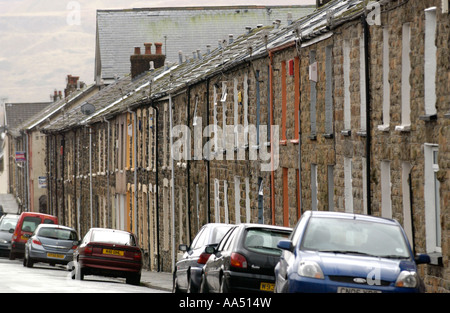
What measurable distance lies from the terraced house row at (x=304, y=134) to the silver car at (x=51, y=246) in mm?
3893

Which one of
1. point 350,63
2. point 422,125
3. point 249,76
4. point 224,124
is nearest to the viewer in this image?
Answer: point 422,125

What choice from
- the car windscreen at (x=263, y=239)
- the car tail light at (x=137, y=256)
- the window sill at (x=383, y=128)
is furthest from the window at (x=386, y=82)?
the car tail light at (x=137, y=256)

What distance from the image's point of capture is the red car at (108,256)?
2636cm

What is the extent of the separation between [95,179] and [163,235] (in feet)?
51.7

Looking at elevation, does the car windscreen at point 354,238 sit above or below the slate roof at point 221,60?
below

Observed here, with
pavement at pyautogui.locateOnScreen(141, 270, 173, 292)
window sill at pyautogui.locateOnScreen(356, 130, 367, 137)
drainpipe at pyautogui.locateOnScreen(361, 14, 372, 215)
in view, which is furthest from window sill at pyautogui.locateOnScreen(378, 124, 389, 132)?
pavement at pyautogui.locateOnScreen(141, 270, 173, 292)

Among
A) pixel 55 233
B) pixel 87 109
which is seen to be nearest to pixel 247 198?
pixel 55 233

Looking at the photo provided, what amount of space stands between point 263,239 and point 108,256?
11550 millimetres

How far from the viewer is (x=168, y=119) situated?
1499 inches

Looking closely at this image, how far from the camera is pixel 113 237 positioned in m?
27.4

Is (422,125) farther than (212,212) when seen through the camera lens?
No

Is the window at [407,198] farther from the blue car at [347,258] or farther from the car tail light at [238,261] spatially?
the blue car at [347,258]
